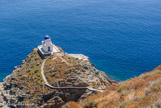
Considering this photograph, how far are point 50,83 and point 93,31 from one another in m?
45.7

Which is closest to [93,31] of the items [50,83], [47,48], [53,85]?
[47,48]

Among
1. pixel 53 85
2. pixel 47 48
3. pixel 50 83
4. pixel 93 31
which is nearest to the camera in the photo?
pixel 53 85

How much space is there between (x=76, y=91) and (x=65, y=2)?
8049 centimetres

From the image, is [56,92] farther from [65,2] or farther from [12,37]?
[65,2]

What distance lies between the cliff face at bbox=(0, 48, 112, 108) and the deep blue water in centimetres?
1804

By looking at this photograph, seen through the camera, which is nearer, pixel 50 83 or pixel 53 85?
pixel 53 85

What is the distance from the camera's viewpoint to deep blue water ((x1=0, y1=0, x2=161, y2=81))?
211ft

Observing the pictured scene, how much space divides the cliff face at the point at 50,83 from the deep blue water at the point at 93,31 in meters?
18.0

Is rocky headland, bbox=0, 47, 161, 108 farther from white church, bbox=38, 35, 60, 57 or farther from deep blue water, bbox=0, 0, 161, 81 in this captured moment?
deep blue water, bbox=0, 0, 161, 81

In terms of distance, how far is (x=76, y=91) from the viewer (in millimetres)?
36594

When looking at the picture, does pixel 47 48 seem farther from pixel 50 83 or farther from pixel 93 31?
pixel 93 31

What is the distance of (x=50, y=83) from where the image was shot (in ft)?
127

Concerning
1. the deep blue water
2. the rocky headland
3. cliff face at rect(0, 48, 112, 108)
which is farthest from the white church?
the deep blue water

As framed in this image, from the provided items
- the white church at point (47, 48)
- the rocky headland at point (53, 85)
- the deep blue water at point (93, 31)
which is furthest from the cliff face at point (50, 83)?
the deep blue water at point (93, 31)
